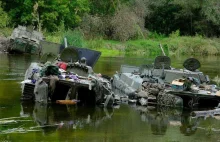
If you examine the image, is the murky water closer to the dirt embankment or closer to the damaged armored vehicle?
the damaged armored vehicle

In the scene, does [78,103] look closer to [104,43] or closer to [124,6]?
[104,43]

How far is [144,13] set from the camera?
67062 millimetres

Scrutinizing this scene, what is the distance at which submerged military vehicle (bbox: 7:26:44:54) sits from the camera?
150 feet

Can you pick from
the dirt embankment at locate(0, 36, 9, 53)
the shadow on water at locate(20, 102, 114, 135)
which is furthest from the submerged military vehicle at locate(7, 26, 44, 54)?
the shadow on water at locate(20, 102, 114, 135)

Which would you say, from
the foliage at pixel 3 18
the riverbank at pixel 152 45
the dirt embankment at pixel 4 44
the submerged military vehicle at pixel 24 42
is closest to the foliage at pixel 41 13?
the foliage at pixel 3 18

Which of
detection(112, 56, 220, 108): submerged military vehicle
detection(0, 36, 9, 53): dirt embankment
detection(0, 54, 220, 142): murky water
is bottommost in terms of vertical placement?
detection(0, 54, 220, 142): murky water

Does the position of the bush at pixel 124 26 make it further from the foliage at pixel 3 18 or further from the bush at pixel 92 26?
the foliage at pixel 3 18

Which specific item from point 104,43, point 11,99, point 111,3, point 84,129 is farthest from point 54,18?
point 84,129

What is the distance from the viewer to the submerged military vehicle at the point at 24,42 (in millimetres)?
45719

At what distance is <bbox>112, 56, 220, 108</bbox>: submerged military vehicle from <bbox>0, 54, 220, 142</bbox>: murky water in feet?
2.72

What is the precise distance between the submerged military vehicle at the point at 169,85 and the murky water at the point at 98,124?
0.83 m

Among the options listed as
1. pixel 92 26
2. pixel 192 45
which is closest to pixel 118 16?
pixel 92 26

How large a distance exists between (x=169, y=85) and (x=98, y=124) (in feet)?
21.5

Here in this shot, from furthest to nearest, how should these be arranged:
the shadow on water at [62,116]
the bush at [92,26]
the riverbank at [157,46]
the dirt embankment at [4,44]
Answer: the bush at [92,26] < the riverbank at [157,46] < the dirt embankment at [4,44] < the shadow on water at [62,116]
